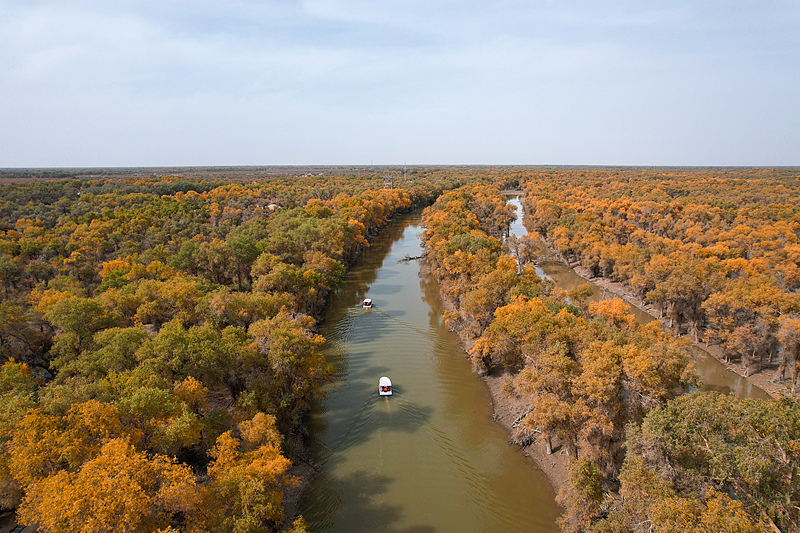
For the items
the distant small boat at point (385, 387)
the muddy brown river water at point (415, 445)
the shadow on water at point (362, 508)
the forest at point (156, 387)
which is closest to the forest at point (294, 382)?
the forest at point (156, 387)

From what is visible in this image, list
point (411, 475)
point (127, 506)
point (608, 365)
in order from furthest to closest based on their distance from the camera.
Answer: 1. point (411, 475)
2. point (608, 365)
3. point (127, 506)

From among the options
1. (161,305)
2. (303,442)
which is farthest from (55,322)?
(303,442)

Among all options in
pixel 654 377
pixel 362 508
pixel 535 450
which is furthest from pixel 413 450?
pixel 654 377

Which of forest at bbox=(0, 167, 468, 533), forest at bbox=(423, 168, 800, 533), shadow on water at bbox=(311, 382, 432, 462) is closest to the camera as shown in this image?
forest at bbox=(423, 168, 800, 533)

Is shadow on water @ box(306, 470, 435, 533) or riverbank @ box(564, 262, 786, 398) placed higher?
riverbank @ box(564, 262, 786, 398)

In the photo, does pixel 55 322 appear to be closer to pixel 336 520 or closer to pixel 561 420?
pixel 336 520

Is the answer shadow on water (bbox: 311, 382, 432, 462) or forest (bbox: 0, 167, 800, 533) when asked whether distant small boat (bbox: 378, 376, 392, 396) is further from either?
A: forest (bbox: 0, 167, 800, 533)

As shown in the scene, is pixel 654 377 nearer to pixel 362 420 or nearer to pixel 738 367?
pixel 362 420

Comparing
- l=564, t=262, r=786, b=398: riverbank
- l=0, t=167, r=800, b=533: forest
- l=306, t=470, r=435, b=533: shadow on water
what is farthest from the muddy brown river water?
l=0, t=167, r=800, b=533: forest
